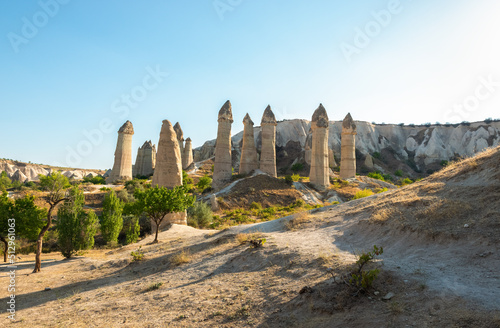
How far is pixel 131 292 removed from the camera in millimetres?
8125

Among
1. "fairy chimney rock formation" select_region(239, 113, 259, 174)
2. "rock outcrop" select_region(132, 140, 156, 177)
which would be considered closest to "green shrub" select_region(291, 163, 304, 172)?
"fairy chimney rock formation" select_region(239, 113, 259, 174)

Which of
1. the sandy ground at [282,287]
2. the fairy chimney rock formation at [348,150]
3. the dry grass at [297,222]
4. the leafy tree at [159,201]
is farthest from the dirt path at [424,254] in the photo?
the fairy chimney rock formation at [348,150]

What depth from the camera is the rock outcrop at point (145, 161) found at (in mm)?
44812

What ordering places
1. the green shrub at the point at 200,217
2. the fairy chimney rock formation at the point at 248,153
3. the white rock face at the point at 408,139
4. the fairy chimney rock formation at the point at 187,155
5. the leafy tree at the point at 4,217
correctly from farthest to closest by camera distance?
1. the white rock face at the point at 408,139
2. the fairy chimney rock formation at the point at 187,155
3. the fairy chimney rock formation at the point at 248,153
4. the green shrub at the point at 200,217
5. the leafy tree at the point at 4,217

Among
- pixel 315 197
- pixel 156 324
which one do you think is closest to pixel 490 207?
pixel 156 324

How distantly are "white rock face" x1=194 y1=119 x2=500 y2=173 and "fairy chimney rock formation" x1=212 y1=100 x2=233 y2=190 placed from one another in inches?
1085

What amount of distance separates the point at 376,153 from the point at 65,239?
191 feet

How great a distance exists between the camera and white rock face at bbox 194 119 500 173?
57500mm

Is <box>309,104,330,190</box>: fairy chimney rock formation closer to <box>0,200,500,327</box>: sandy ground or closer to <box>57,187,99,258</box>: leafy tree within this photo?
<box>0,200,500,327</box>: sandy ground

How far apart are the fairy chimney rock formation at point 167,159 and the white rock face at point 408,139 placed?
39.2 metres

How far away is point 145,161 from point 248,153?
18.8 m

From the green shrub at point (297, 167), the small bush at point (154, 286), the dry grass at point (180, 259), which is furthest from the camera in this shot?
the green shrub at point (297, 167)

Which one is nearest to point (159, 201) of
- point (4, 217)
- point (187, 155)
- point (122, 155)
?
point (4, 217)

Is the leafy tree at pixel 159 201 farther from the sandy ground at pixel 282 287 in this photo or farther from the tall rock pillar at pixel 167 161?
the sandy ground at pixel 282 287
